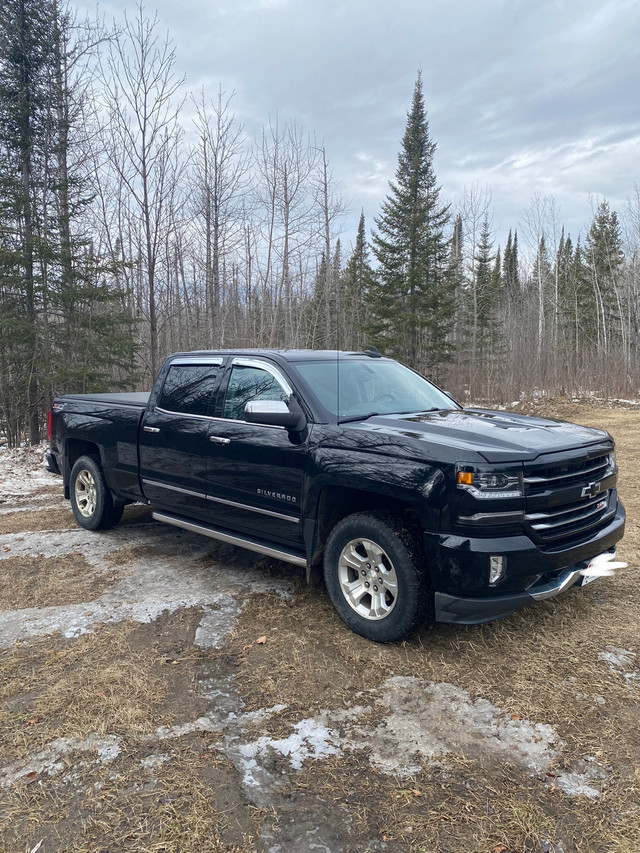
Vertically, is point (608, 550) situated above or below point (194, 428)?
below

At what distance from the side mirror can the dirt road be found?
1.35 meters

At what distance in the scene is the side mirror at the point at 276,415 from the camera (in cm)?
384

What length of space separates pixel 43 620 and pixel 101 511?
2.04 metres

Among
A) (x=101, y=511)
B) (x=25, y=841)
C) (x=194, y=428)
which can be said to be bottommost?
(x=25, y=841)

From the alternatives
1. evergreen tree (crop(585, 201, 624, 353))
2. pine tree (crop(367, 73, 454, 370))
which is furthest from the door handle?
evergreen tree (crop(585, 201, 624, 353))

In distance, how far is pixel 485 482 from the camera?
10.2 feet

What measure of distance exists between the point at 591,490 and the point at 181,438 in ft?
10.6

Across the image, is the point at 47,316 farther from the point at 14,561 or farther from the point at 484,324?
the point at 484,324

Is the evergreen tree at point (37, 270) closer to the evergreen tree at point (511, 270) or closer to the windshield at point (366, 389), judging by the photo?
the windshield at point (366, 389)

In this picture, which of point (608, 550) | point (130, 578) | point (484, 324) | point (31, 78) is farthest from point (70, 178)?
point (484, 324)

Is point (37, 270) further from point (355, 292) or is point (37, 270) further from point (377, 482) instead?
point (355, 292)

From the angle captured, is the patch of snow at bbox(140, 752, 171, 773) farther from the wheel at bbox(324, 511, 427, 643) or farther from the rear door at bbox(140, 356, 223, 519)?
the rear door at bbox(140, 356, 223, 519)

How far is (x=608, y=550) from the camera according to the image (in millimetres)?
3885

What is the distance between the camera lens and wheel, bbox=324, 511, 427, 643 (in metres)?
3.31
